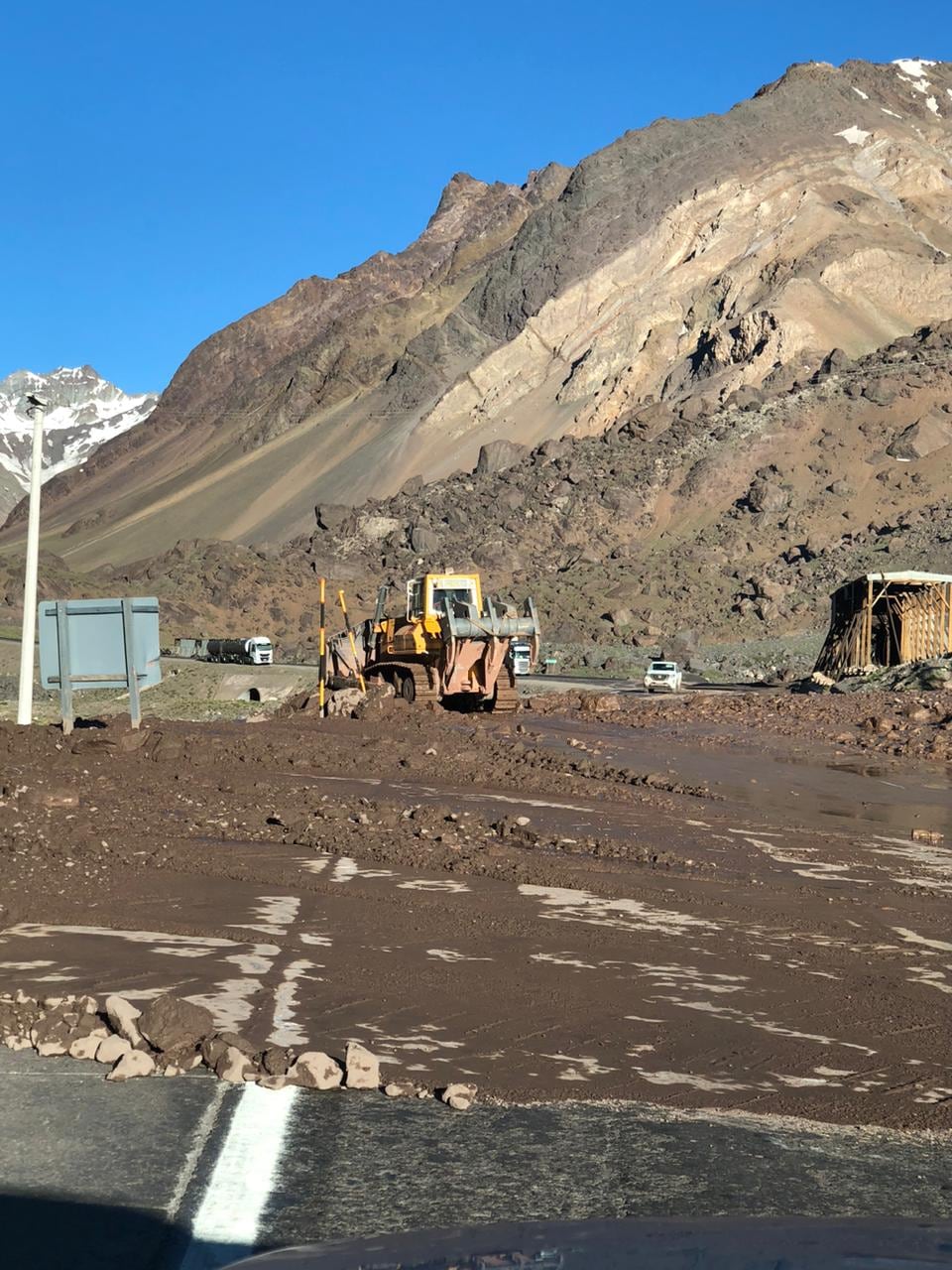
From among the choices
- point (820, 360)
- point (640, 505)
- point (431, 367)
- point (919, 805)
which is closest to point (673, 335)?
point (820, 360)

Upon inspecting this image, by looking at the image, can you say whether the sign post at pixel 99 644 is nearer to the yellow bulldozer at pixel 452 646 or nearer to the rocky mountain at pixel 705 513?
the yellow bulldozer at pixel 452 646

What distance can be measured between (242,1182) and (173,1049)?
1324 mm

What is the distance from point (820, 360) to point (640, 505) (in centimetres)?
1566

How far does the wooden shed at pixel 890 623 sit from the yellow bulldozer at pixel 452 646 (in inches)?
527

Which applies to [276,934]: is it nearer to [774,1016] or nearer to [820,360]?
[774,1016]

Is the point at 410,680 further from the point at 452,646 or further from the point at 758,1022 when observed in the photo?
the point at 758,1022

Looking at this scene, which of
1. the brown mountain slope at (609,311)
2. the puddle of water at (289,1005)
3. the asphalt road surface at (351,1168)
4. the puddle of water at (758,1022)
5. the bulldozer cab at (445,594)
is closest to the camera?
the asphalt road surface at (351,1168)

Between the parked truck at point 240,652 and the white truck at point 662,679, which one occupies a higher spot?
the parked truck at point 240,652

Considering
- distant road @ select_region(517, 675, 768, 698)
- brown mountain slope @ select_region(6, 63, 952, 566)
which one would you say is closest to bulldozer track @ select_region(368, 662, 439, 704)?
distant road @ select_region(517, 675, 768, 698)

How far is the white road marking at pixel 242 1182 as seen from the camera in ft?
13.2

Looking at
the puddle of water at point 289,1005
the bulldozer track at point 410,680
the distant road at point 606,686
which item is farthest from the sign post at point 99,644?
the distant road at point 606,686

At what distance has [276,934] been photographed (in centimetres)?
833

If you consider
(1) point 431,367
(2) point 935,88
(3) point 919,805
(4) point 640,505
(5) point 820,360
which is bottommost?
(3) point 919,805

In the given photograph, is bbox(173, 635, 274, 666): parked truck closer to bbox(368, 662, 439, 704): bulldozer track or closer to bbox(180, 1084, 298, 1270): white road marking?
bbox(368, 662, 439, 704): bulldozer track
